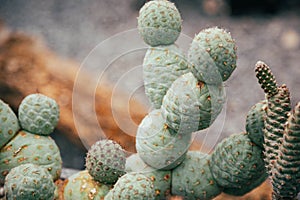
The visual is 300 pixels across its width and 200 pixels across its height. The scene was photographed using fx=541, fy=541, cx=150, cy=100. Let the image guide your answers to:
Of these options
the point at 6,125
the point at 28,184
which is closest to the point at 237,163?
the point at 28,184

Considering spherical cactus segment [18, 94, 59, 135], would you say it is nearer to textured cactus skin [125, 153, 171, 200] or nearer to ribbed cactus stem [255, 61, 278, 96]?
textured cactus skin [125, 153, 171, 200]

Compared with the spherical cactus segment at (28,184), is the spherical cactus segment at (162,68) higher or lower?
higher

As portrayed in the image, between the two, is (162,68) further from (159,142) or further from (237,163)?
(237,163)

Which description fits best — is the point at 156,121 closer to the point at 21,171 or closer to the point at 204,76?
the point at 204,76

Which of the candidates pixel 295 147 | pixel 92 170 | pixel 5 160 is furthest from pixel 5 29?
pixel 295 147

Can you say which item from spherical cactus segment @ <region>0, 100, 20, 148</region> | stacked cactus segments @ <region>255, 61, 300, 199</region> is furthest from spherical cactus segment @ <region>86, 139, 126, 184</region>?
stacked cactus segments @ <region>255, 61, 300, 199</region>

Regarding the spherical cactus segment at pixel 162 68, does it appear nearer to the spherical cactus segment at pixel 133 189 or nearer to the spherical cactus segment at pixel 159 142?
the spherical cactus segment at pixel 159 142

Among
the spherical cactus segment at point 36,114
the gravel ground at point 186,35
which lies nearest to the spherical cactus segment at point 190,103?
the spherical cactus segment at point 36,114
